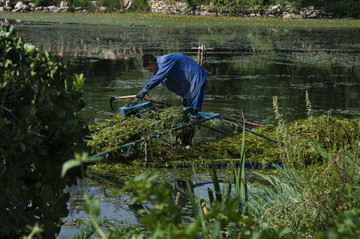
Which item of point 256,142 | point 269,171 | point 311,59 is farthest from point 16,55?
point 311,59

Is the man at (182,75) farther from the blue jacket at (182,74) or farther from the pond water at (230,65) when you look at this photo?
the pond water at (230,65)

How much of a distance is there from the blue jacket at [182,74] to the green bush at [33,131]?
13.2ft

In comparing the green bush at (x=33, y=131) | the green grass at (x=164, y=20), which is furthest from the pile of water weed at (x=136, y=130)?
the green grass at (x=164, y=20)

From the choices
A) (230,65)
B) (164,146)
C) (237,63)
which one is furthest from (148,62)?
(237,63)

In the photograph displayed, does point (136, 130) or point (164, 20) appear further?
point (164, 20)

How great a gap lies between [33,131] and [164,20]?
33283 mm

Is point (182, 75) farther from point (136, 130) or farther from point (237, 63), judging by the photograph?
point (237, 63)

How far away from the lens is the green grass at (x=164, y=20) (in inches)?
1357

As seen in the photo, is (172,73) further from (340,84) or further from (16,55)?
(340,84)

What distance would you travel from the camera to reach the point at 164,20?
35719 millimetres

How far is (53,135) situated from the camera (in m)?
3.39

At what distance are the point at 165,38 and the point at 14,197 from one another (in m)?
24.0

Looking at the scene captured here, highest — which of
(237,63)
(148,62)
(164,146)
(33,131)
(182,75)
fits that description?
(33,131)

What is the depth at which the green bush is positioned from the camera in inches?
122
